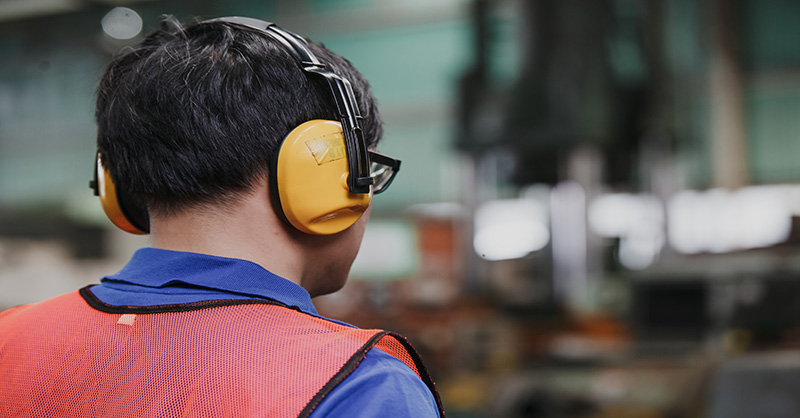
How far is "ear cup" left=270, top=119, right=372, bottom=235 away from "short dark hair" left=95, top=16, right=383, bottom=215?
2 cm

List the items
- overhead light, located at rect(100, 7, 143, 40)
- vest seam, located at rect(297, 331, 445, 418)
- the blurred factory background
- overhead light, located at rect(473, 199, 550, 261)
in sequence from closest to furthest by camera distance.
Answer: vest seam, located at rect(297, 331, 445, 418), overhead light, located at rect(100, 7, 143, 40), the blurred factory background, overhead light, located at rect(473, 199, 550, 261)

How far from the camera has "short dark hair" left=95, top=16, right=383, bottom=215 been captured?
2.19 feet

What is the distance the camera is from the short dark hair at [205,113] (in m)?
0.67

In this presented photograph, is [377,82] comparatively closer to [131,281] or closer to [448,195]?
[448,195]

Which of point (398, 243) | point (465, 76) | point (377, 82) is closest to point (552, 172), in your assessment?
point (465, 76)

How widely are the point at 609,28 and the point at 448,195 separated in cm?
459

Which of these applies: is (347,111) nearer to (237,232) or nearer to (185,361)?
(237,232)

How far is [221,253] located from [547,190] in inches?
258

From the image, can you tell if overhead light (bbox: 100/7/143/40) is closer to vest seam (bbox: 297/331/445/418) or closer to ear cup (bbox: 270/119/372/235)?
ear cup (bbox: 270/119/372/235)

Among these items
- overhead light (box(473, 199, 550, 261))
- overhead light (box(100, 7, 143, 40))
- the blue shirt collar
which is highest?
overhead light (box(100, 7, 143, 40))

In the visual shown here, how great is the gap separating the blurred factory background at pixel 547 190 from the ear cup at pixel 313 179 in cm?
36

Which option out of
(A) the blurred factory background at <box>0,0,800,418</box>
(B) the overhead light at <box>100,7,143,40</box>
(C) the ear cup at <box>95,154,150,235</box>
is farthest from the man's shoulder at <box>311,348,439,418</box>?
(B) the overhead light at <box>100,7,143,40</box>

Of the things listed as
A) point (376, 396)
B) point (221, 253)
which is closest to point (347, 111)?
point (221, 253)

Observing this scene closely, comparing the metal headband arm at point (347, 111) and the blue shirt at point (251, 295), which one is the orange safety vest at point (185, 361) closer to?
the blue shirt at point (251, 295)
